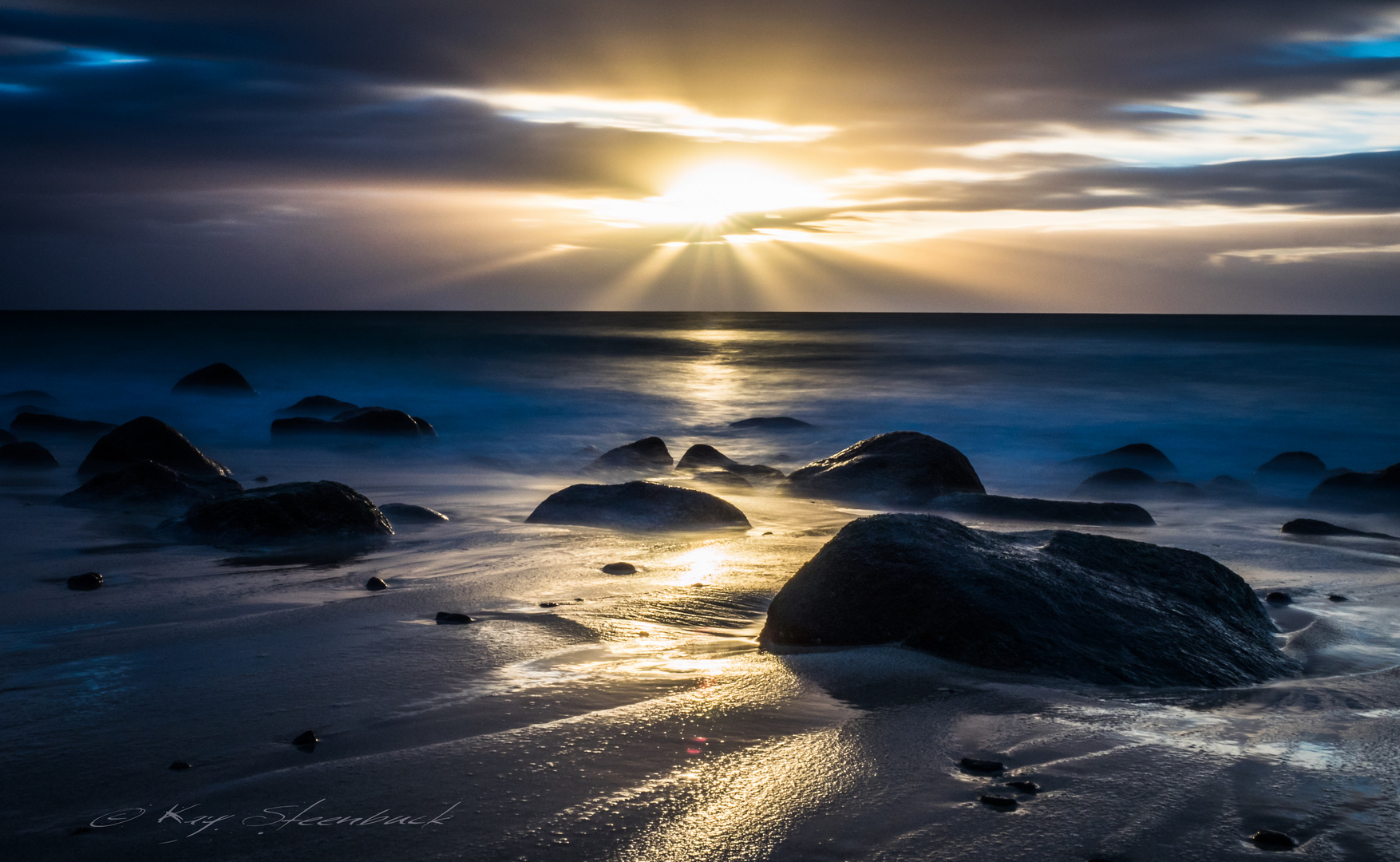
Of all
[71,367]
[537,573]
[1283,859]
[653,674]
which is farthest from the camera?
[71,367]

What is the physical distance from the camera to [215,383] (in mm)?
22531

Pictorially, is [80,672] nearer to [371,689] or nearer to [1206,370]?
[371,689]

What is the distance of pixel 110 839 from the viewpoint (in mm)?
2332

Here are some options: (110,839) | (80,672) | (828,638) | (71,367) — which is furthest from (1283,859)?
(71,367)

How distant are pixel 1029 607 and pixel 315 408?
18140 mm

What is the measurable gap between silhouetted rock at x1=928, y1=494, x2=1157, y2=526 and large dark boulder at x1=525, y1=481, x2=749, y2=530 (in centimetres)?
218

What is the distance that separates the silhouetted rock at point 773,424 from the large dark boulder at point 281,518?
517 inches

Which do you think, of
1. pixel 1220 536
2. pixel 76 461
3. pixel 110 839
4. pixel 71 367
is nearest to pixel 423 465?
pixel 76 461

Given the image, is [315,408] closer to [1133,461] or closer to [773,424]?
[773,424]

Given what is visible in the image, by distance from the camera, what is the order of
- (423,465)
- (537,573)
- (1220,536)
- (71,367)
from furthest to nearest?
(71,367) < (423,465) < (1220,536) < (537,573)

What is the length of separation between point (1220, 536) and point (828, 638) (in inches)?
216

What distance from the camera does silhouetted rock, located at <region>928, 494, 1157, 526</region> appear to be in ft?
27.4

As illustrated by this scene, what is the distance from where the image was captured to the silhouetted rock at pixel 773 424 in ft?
63.5

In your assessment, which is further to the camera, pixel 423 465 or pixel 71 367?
pixel 71 367
